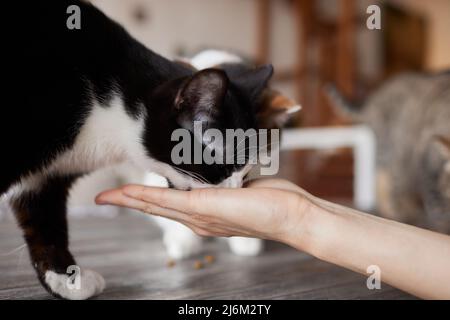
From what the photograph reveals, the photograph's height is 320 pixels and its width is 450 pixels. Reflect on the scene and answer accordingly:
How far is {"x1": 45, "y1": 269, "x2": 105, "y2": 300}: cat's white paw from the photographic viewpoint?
855mm

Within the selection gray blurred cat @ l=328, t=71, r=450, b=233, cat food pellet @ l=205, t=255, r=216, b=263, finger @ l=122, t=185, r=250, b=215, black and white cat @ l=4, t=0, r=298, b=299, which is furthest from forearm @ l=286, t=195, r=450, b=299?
gray blurred cat @ l=328, t=71, r=450, b=233

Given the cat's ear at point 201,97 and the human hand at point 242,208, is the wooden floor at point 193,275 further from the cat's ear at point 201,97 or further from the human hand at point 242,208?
the cat's ear at point 201,97

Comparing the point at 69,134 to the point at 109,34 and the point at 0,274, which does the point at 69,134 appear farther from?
the point at 0,274

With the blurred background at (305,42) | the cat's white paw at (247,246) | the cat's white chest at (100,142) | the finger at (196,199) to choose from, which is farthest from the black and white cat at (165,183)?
the blurred background at (305,42)

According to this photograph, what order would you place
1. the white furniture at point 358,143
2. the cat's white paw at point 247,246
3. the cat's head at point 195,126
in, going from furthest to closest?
the white furniture at point 358,143 < the cat's white paw at point 247,246 < the cat's head at point 195,126

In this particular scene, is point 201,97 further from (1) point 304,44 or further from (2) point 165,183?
(1) point 304,44

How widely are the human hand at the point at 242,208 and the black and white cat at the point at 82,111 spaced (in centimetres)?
10

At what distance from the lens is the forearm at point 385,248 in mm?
671

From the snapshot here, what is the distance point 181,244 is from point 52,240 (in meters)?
0.45

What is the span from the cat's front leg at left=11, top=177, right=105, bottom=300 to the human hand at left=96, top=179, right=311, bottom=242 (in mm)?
221

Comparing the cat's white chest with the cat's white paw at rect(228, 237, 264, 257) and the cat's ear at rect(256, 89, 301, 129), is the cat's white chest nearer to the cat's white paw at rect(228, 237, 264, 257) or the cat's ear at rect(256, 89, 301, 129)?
the cat's ear at rect(256, 89, 301, 129)

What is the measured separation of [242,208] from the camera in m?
0.72

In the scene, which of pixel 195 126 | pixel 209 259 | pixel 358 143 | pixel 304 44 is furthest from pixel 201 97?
pixel 304 44
